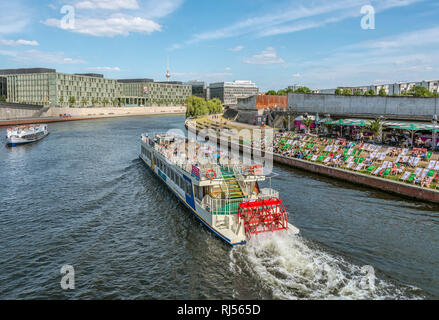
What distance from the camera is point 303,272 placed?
18.1 m

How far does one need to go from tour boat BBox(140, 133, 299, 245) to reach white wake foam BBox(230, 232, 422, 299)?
0.95m

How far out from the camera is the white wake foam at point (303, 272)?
642 inches

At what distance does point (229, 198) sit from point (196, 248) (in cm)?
462

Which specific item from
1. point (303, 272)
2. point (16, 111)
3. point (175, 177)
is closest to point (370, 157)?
point (175, 177)

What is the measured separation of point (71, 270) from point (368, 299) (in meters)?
16.6

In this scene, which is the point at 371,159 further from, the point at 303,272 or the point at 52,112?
the point at 52,112

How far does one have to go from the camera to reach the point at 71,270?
1923 cm

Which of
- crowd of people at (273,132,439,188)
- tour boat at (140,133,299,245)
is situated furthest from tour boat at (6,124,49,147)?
crowd of people at (273,132,439,188)

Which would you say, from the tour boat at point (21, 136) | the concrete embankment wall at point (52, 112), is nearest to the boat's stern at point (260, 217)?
the tour boat at point (21, 136)

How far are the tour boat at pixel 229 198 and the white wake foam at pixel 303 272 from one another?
37.3 inches

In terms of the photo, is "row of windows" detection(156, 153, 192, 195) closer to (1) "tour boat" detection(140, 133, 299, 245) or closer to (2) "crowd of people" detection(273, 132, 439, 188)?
(1) "tour boat" detection(140, 133, 299, 245)

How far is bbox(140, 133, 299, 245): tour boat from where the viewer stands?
21.9m
